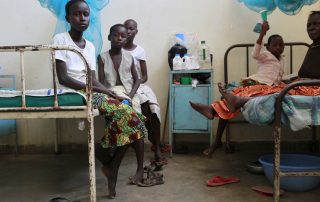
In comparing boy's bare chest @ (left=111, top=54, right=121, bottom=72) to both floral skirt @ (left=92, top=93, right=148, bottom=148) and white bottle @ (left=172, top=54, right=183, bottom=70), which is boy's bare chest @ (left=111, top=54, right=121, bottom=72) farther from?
floral skirt @ (left=92, top=93, right=148, bottom=148)

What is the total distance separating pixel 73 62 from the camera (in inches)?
111

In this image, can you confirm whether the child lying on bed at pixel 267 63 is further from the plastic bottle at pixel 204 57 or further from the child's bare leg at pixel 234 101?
the child's bare leg at pixel 234 101

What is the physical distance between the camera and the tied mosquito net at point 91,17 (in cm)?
338

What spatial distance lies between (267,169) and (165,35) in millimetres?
2067

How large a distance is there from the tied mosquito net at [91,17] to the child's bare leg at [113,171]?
4.42ft

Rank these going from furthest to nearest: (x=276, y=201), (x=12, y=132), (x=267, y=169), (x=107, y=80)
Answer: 1. (x=12, y=132)
2. (x=107, y=80)
3. (x=267, y=169)
4. (x=276, y=201)

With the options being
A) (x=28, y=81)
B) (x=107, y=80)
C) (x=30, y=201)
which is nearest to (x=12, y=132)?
(x=28, y=81)

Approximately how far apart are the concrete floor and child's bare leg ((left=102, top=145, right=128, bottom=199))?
73mm

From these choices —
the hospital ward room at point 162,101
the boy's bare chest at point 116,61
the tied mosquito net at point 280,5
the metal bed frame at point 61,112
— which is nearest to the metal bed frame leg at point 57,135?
the hospital ward room at point 162,101

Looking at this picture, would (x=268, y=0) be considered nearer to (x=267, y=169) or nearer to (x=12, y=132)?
(x=267, y=169)

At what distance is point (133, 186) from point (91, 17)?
5.65 ft

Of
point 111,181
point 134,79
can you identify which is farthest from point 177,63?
point 111,181

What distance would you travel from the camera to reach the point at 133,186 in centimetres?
287

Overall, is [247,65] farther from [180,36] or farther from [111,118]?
[111,118]
